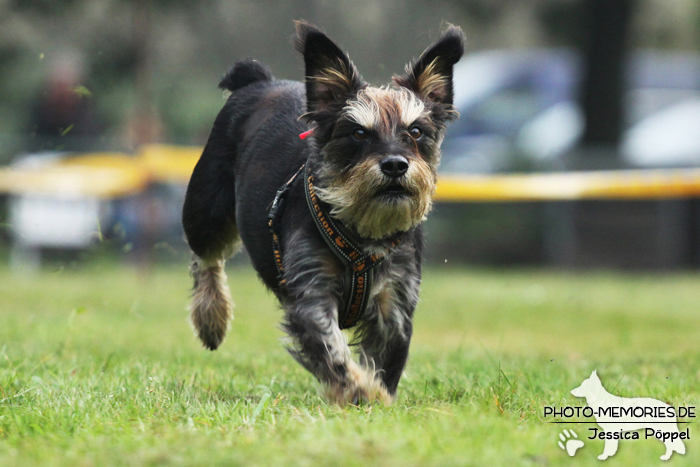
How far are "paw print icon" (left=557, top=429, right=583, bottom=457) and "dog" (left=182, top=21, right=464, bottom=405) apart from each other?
47.0 inches

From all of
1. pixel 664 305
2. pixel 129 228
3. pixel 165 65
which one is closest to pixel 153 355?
pixel 664 305

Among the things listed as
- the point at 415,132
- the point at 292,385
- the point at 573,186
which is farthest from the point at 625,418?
the point at 573,186

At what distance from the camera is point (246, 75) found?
605cm

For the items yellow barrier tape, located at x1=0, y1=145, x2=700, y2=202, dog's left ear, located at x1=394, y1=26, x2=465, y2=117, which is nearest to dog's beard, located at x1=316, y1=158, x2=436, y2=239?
dog's left ear, located at x1=394, y1=26, x2=465, y2=117

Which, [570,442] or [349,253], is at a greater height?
[349,253]

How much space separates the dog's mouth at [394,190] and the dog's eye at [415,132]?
320 mm

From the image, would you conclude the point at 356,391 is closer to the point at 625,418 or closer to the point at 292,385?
the point at 292,385

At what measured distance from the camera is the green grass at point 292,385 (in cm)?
318

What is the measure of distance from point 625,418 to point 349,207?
1.56 metres

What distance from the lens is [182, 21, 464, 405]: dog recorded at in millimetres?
4418

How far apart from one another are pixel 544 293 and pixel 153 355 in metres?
7.15

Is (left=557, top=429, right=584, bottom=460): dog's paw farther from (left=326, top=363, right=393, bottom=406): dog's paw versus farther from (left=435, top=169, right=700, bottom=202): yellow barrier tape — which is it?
(left=435, top=169, right=700, bottom=202): yellow barrier tape

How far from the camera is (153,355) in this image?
642 cm

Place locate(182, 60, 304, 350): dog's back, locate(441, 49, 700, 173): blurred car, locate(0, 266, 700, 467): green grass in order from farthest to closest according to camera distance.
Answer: locate(441, 49, 700, 173): blurred car
locate(182, 60, 304, 350): dog's back
locate(0, 266, 700, 467): green grass
